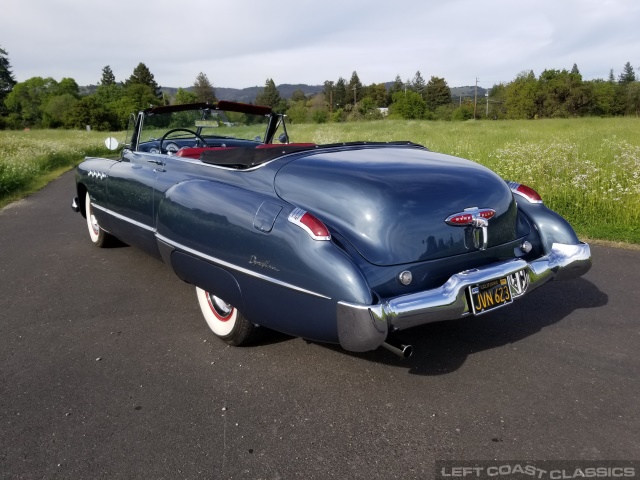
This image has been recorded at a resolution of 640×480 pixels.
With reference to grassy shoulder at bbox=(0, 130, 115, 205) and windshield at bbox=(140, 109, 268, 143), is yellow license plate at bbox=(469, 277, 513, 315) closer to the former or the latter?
windshield at bbox=(140, 109, 268, 143)

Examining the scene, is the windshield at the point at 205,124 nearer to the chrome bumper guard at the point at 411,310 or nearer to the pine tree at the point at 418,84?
the chrome bumper guard at the point at 411,310

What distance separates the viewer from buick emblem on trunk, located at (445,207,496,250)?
105 inches

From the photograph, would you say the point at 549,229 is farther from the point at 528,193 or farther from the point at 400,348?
the point at 400,348

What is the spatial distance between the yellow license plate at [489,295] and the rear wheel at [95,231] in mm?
4196

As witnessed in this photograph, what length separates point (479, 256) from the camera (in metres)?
2.75

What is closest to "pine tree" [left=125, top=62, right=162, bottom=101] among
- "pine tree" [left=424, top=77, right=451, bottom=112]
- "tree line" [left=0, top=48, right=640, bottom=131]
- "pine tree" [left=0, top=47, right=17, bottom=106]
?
"tree line" [left=0, top=48, right=640, bottom=131]

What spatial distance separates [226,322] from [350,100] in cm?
10977

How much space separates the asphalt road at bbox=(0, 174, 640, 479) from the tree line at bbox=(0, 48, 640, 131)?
102 feet

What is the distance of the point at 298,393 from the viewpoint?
2.57m

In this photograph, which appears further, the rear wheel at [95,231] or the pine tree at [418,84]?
the pine tree at [418,84]

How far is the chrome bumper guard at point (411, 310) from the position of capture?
7.34 feet

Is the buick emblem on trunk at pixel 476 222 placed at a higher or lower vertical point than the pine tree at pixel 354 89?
lower

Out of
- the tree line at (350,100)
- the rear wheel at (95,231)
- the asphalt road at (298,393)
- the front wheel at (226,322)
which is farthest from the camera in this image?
the tree line at (350,100)

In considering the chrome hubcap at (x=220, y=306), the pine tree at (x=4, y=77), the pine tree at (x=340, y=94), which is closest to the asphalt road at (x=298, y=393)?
the chrome hubcap at (x=220, y=306)
